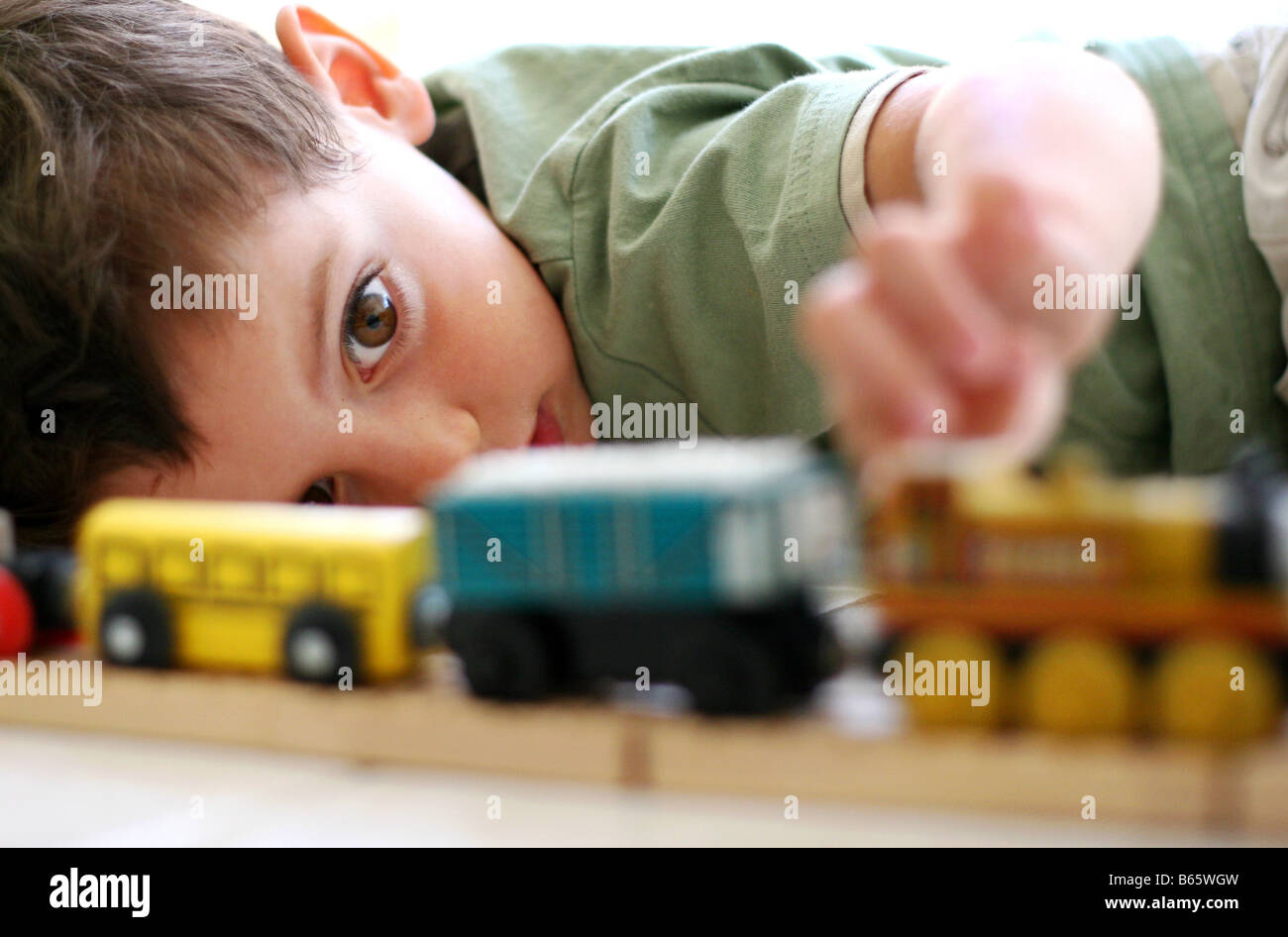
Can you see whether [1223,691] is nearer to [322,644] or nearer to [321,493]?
[322,644]

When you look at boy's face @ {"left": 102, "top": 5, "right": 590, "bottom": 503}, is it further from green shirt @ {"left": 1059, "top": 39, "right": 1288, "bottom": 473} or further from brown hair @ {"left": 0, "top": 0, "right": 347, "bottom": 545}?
green shirt @ {"left": 1059, "top": 39, "right": 1288, "bottom": 473}

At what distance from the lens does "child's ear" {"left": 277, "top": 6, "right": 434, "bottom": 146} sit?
105 cm

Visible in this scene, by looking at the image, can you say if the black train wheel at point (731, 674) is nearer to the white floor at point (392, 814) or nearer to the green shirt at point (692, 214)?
the white floor at point (392, 814)

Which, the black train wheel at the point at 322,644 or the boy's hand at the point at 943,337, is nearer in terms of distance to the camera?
the boy's hand at the point at 943,337

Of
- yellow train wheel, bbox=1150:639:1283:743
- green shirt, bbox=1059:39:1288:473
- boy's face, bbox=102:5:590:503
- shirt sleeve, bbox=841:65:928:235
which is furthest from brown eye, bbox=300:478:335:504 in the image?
yellow train wheel, bbox=1150:639:1283:743

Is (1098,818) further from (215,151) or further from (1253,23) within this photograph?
(1253,23)

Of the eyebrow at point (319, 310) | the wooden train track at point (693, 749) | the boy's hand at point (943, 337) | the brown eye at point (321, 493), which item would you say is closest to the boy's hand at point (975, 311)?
the boy's hand at point (943, 337)

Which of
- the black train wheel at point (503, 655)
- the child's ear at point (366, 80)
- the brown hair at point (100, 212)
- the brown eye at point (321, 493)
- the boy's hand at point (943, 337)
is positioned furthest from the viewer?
the child's ear at point (366, 80)

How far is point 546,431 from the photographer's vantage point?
3.31ft

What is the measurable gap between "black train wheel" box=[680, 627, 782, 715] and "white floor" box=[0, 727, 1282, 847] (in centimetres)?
4

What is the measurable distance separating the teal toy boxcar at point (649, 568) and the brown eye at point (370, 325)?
1.19ft

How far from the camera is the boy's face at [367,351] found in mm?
811

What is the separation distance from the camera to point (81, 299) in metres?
0.77
